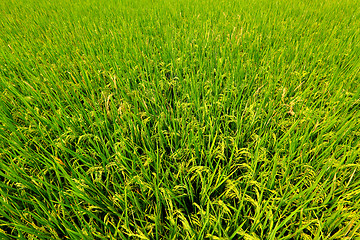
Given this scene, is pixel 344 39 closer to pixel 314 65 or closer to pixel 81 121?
pixel 314 65

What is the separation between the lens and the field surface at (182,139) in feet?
2.10

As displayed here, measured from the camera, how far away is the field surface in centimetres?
64

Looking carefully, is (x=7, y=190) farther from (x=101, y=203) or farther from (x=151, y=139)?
(x=151, y=139)

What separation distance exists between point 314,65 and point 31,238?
204 centimetres

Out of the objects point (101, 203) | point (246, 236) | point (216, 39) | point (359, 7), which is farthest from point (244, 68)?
point (359, 7)

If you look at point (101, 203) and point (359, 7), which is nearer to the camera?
point (101, 203)

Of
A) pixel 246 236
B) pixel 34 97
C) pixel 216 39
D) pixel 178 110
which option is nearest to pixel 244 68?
pixel 216 39

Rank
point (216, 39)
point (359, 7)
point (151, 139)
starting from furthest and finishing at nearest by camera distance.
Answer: point (359, 7) < point (216, 39) < point (151, 139)

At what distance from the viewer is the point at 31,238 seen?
59 cm

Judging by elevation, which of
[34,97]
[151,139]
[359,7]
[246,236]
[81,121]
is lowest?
[359,7]

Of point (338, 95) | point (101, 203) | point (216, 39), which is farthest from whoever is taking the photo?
point (216, 39)

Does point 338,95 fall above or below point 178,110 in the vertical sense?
below

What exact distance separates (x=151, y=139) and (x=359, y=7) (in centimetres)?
455

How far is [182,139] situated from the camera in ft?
2.84
